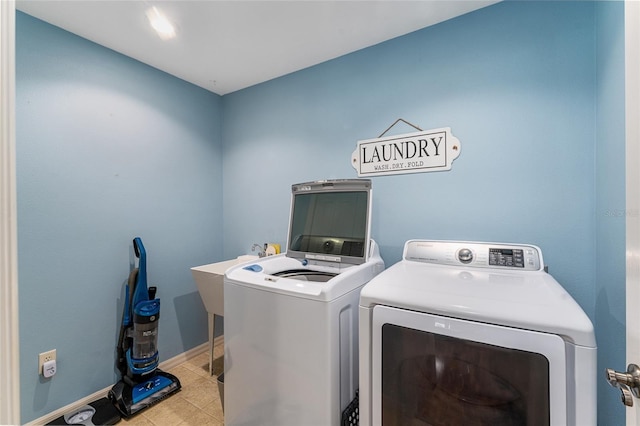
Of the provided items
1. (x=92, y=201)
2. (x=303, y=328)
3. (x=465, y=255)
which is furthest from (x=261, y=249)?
(x=465, y=255)

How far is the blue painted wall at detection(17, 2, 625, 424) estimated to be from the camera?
1.34 metres

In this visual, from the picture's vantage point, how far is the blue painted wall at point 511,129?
46.2 inches

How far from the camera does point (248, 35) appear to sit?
1806 millimetres

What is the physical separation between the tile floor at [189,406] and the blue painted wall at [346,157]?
351mm

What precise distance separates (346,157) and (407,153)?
1.54ft

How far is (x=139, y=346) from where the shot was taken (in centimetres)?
188

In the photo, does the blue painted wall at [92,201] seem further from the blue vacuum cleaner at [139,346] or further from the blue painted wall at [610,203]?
the blue painted wall at [610,203]

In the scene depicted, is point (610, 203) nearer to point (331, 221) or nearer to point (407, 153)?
point (407, 153)

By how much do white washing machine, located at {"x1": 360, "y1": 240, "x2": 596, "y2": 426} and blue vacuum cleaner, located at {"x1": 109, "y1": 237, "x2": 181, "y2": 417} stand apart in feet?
5.36

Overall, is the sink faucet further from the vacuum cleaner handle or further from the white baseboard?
the white baseboard

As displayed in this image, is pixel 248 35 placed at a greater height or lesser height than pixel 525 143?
greater

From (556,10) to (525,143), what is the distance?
702 mm

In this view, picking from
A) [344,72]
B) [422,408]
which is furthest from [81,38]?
[422,408]

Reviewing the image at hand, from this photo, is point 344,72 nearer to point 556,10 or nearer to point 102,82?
point 556,10
